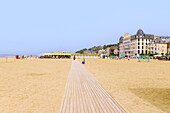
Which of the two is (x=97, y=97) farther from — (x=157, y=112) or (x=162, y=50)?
(x=162, y=50)

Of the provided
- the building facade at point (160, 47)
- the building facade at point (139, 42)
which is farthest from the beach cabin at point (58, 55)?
the building facade at point (160, 47)

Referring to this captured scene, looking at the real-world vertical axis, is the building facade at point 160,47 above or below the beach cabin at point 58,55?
above

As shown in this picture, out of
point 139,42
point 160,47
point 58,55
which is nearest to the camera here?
point 160,47

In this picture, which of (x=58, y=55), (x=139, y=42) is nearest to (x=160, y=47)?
(x=139, y=42)

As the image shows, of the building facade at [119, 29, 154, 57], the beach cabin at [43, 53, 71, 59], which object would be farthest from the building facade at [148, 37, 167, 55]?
the beach cabin at [43, 53, 71, 59]

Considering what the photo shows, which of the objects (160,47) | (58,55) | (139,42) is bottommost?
(58,55)

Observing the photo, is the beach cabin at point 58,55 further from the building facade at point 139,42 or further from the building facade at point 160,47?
the building facade at point 160,47

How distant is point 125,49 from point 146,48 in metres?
19.6

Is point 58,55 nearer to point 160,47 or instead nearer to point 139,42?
point 139,42

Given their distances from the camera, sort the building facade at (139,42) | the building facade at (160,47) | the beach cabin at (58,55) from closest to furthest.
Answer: the beach cabin at (58,55), the building facade at (160,47), the building facade at (139,42)

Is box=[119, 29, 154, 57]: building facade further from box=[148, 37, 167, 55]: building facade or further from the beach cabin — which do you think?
the beach cabin

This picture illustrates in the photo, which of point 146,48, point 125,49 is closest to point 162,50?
point 146,48

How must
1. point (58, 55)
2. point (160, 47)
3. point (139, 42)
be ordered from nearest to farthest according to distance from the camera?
point (160, 47)
point (58, 55)
point (139, 42)

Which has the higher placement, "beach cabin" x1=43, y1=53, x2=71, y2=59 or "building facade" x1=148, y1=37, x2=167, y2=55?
"building facade" x1=148, y1=37, x2=167, y2=55
